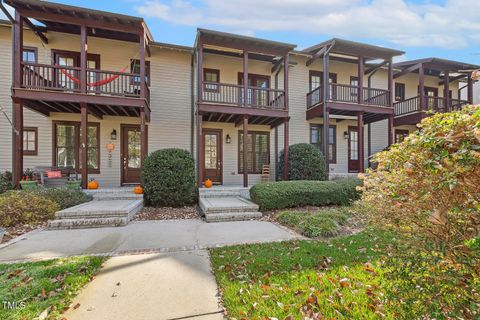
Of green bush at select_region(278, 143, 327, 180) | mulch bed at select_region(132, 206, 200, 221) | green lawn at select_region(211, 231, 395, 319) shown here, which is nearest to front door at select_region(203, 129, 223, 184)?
green bush at select_region(278, 143, 327, 180)

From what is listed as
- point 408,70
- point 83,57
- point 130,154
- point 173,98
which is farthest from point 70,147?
point 408,70

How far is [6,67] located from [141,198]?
8176 millimetres

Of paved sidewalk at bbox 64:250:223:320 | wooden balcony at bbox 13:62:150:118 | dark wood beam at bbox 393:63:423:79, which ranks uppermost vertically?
dark wood beam at bbox 393:63:423:79

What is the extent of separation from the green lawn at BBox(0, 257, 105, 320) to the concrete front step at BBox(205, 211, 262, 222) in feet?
9.53

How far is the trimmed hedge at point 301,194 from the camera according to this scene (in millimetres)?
6977

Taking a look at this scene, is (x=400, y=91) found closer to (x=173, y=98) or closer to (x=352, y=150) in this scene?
(x=352, y=150)

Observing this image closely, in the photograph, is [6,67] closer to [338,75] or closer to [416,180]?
[416,180]

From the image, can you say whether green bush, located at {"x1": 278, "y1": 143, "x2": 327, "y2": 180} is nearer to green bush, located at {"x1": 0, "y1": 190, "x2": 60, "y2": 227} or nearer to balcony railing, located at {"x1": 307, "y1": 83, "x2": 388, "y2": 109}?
balcony railing, located at {"x1": 307, "y1": 83, "x2": 388, "y2": 109}

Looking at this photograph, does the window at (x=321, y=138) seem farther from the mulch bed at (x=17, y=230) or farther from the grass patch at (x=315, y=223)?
the mulch bed at (x=17, y=230)

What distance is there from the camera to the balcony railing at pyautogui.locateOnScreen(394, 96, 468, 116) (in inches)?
488

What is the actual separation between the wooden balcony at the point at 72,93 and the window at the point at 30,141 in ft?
3.40

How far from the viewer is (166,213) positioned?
22.4ft

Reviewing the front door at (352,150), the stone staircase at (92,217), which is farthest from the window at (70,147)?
the front door at (352,150)

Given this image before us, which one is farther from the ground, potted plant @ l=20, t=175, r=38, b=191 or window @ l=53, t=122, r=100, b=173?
window @ l=53, t=122, r=100, b=173
